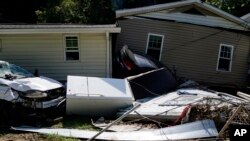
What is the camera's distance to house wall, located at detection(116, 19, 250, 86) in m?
19.6

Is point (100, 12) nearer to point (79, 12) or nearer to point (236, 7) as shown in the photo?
point (79, 12)

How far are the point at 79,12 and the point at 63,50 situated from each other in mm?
10444

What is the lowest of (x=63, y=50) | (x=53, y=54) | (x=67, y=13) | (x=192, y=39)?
(x=53, y=54)

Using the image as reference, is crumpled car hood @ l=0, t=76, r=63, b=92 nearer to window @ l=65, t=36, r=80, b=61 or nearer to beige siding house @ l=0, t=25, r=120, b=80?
beige siding house @ l=0, t=25, r=120, b=80

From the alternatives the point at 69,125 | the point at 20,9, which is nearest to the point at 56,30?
the point at 69,125

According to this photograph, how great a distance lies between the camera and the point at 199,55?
798 inches

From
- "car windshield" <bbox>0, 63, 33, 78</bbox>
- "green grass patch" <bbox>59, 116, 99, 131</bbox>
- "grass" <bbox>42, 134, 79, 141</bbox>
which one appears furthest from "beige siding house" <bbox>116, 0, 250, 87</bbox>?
"grass" <bbox>42, 134, 79, 141</bbox>

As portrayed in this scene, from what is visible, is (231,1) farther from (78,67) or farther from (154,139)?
(154,139)

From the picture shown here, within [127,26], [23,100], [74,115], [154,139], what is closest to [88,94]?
[74,115]

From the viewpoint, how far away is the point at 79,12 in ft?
88.4

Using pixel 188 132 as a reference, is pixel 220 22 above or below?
above

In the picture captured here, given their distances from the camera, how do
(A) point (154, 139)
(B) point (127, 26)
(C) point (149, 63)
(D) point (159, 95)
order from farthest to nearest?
(B) point (127, 26)
(C) point (149, 63)
(D) point (159, 95)
(A) point (154, 139)

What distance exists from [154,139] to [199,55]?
1152 centimetres

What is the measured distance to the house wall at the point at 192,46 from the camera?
19594 millimetres
